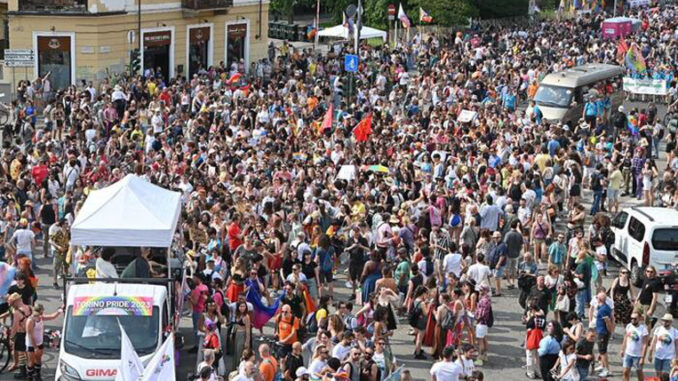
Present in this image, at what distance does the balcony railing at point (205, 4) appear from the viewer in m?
48.5

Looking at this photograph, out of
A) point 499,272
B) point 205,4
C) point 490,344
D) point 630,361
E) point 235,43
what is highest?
point 205,4

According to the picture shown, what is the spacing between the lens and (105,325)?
17.0 meters

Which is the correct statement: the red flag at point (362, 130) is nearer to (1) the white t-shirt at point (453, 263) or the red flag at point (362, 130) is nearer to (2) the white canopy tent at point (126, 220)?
(1) the white t-shirt at point (453, 263)

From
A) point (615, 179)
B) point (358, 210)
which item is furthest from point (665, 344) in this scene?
point (615, 179)

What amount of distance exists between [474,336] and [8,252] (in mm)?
8934

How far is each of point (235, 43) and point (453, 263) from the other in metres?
31.8

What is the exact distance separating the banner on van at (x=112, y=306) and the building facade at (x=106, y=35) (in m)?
27.7

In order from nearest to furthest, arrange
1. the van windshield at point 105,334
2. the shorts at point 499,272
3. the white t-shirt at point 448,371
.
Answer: the van windshield at point 105,334
the white t-shirt at point 448,371
the shorts at point 499,272

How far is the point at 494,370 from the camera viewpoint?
19.6 metres

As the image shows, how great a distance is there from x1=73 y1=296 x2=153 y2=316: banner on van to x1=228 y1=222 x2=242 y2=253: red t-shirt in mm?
5267

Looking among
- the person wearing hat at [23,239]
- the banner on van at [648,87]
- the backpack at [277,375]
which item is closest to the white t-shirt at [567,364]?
the backpack at [277,375]

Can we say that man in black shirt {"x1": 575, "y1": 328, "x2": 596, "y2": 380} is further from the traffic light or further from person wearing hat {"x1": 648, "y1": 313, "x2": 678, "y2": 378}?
the traffic light

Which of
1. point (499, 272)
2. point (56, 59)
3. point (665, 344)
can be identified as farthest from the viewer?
point (56, 59)

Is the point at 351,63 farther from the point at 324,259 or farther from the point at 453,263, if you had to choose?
the point at 453,263
